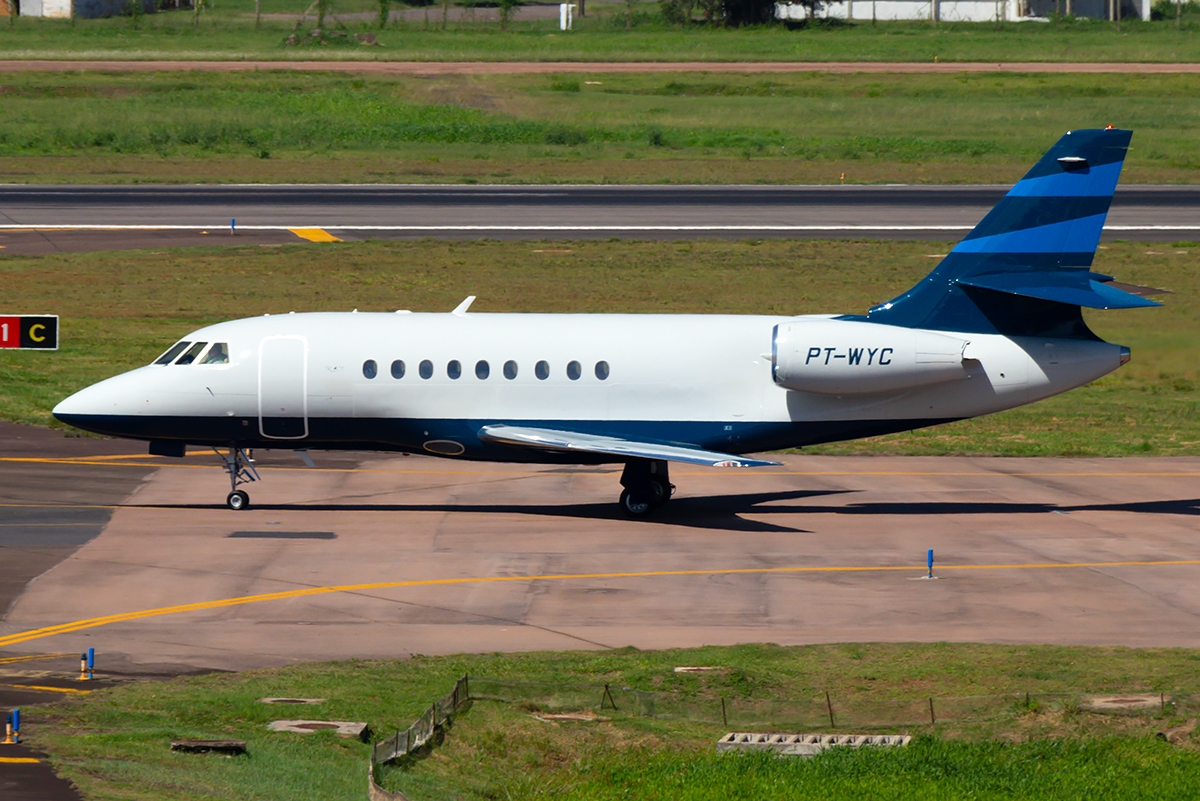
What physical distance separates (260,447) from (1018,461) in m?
19.8

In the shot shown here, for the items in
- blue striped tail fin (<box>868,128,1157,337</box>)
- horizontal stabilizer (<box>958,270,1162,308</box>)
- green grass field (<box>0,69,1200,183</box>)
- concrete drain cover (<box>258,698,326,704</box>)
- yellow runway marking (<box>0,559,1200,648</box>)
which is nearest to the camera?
concrete drain cover (<box>258,698,326,704</box>)

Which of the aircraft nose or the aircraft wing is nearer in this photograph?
the aircraft wing

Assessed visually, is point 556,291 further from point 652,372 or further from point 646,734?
point 646,734

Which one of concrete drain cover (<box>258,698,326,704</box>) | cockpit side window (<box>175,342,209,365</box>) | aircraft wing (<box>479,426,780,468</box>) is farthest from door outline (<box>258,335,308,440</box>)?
concrete drain cover (<box>258,698,326,704</box>)

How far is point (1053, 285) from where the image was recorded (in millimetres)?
33031

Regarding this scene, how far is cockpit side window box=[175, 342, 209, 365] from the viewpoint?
3347 cm

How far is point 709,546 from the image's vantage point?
3130cm

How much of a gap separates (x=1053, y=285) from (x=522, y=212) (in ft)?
150

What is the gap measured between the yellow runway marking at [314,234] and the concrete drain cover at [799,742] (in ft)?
168

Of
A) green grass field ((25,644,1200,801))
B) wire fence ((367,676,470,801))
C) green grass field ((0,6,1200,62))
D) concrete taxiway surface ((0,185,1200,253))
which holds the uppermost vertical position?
green grass field ((0,6,1200,62))

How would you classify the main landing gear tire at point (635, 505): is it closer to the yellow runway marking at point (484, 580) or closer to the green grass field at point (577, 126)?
the yellow runway marking at point (484, 580)

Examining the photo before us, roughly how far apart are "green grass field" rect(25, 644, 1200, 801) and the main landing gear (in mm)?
9715

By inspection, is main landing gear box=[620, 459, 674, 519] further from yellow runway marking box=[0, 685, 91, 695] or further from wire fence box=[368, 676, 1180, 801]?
yellow runway marking box=[0, 685, 91, 695]

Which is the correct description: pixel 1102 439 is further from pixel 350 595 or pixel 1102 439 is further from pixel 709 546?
pixel 350 595
